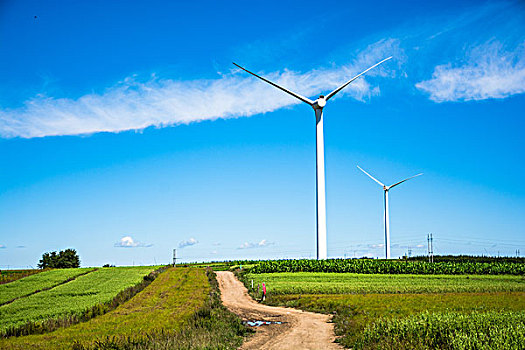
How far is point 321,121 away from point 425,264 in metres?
31.1

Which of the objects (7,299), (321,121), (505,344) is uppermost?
(321,121)

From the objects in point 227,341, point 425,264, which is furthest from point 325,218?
point 227,341

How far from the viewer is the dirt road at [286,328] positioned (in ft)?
71.3

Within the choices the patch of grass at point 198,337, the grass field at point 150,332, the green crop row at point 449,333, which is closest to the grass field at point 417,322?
the green crop row at point 449,333

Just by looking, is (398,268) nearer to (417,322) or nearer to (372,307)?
(372,307)

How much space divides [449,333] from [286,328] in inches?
Answer: 451

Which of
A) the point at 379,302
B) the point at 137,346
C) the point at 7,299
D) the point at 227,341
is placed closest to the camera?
the point at 137,346

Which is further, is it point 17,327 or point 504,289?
point 504,289

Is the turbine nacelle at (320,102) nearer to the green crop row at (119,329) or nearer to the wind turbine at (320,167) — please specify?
the wind turbine at (320,167)

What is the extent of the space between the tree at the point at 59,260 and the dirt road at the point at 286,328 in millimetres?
101821

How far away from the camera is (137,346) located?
18.4m

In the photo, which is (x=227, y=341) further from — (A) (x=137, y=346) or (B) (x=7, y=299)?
(B) (x=7, y=299)

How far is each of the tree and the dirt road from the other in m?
102

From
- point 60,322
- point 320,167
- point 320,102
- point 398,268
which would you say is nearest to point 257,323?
point 60,322
